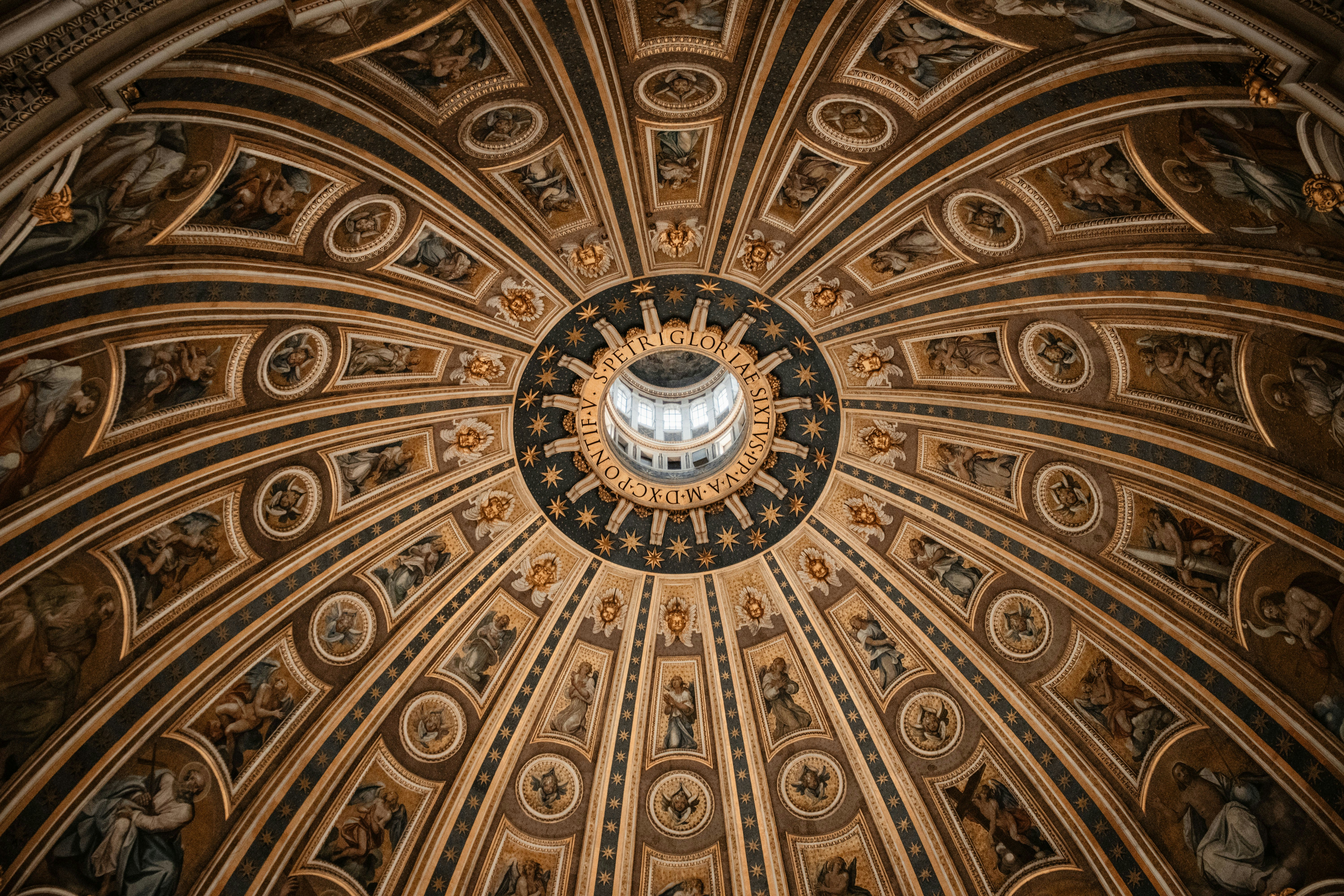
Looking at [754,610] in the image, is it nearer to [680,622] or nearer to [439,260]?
[680,622]

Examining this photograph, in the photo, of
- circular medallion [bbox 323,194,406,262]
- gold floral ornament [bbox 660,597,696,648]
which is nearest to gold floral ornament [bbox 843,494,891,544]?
gold floral ornament [bbox 660,597,696,648]

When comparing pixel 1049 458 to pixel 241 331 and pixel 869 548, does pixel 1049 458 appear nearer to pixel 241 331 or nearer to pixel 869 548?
pixel 869 548

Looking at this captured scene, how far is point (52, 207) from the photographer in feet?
29.3

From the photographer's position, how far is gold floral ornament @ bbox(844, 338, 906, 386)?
65.5 feet

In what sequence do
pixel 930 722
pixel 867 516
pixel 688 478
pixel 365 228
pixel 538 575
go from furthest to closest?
pixel 688 478, pixel 538 575, pixel 867 516, pixel 930 722, pixel 365 228

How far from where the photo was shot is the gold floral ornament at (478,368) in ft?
64.5

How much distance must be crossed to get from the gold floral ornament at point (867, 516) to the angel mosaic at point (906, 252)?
17.7ft

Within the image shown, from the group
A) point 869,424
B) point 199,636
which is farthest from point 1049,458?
point 199,636

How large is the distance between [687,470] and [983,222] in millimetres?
9334

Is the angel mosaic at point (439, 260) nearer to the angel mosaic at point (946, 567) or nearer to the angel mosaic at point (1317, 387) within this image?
the angel mosaic at point (946, 567)

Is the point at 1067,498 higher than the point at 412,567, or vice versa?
the point at 1067,498

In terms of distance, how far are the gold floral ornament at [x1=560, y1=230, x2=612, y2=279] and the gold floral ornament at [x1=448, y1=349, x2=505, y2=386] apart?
8.22 ft

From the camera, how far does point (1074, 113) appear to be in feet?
44.5

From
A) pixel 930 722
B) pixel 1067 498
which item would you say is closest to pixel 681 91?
pixel 1067 498
